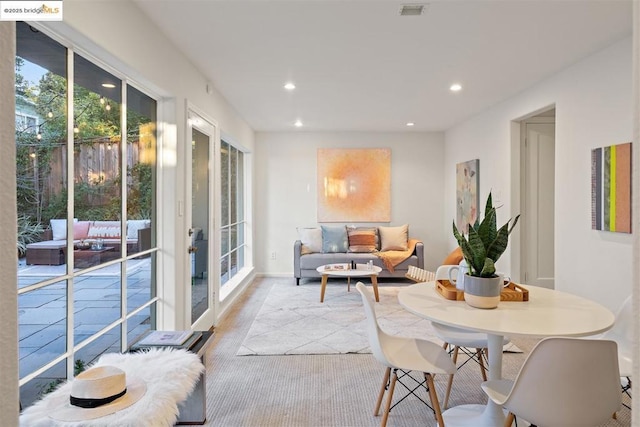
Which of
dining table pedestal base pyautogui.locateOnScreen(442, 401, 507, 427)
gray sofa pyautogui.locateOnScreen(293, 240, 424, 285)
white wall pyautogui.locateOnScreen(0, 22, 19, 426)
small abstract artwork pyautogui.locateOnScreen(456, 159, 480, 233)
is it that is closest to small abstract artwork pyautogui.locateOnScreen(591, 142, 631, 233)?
dining table pedestal base pyautogui.locateOnScreen(442, 401, 507, 427)

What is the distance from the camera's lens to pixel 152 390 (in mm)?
1551

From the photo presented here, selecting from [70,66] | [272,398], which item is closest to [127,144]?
[70,66]

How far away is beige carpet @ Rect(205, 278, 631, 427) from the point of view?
2.22m

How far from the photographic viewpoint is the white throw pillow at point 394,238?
6152mm

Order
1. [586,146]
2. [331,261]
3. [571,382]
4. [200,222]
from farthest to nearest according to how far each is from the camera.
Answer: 1. [331,261]
2. [200,222]
3. [586,146]
4. [571,382]

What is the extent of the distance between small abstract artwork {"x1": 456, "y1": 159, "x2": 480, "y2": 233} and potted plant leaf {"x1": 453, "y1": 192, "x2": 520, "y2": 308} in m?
3.30

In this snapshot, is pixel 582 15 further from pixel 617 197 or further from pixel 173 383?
pixel 173 383

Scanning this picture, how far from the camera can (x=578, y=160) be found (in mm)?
3236

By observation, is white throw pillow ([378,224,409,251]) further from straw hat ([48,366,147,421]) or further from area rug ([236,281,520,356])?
straw hat ([48,366,147,421])

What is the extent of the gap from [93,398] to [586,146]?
12.2 ft

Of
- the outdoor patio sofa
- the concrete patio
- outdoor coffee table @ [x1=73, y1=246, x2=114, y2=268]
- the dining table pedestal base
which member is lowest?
the dining table pedestal base

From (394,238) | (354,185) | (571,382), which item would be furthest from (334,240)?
(571,382)

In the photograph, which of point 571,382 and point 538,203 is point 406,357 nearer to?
point 571,382

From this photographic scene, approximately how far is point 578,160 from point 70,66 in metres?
3.69
